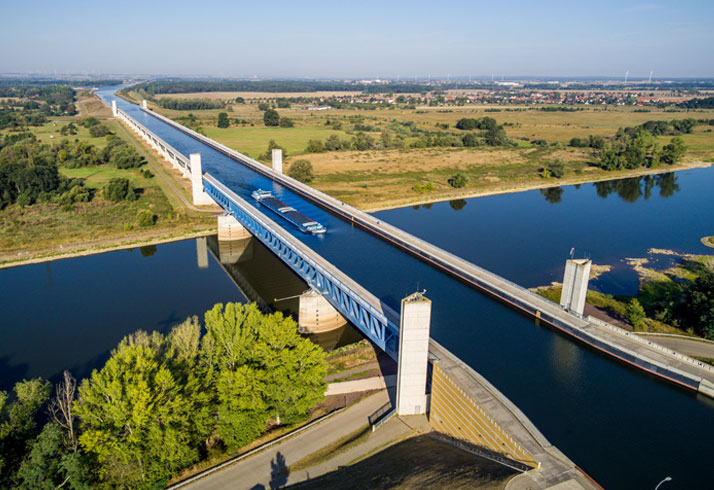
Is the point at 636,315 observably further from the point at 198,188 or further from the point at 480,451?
the point at 198,188

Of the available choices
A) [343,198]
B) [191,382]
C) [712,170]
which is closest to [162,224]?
[343,198]

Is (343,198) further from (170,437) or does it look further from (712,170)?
(712,170)

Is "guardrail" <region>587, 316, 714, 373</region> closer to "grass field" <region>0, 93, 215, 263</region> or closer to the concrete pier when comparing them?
"grass field" <region>0, 93, 215, 263</region>

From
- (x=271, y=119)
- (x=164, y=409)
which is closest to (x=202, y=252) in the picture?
(x=164, y=409)

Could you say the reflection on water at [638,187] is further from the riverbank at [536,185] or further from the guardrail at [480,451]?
the guardrail at [480,451]

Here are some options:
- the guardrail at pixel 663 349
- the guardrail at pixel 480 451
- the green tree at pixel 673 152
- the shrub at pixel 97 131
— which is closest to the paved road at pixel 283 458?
the guardrail at pixel 480 451
